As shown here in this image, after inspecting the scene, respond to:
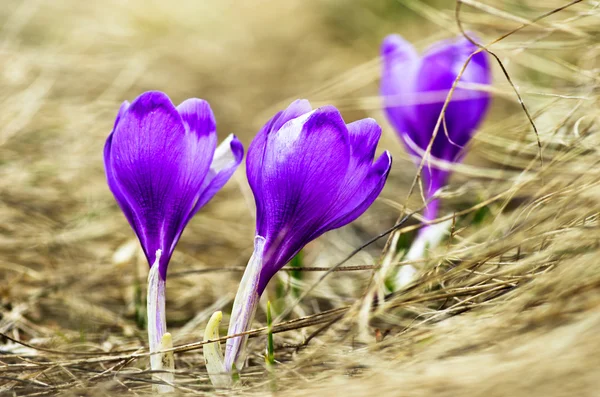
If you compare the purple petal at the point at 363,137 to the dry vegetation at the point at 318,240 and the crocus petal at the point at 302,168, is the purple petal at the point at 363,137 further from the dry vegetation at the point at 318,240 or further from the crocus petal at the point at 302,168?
the dry vegetation at the point at 318,240

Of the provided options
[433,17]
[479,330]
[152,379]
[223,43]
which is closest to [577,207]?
[479,330]

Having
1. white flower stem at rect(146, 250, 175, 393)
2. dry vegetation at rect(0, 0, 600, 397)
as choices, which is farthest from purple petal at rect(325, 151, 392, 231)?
white flower stem at rect(146, 250, 175, 393)

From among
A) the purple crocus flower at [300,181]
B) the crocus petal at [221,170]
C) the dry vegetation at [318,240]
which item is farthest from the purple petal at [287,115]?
the dry vegetation at [318,240]

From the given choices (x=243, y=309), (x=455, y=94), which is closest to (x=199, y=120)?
(x=243, y=309)

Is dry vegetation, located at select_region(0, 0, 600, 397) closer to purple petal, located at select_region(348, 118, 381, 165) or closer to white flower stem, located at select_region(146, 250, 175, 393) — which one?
white flower stem, located at select_region(146, 250, 175, 393)

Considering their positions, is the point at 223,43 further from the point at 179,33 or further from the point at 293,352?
the point at 293,352

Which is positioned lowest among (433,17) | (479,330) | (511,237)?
(479,330)
